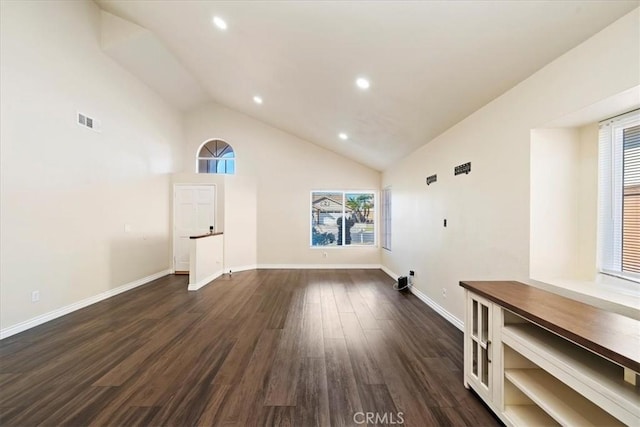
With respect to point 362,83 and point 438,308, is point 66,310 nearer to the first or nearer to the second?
point 362,83

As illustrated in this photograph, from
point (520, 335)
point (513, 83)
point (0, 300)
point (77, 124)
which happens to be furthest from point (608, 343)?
point (77, 124)

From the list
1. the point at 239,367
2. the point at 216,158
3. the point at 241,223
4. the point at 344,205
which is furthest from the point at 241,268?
the point at 239,367

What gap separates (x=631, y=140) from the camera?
5.57 feet

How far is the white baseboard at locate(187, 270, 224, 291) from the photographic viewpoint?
4742 millimetres

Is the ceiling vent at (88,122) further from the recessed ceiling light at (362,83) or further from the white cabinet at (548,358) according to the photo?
the white cabinet at (548,358)

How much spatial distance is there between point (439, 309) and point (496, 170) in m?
2.04

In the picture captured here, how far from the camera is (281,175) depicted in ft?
22.5

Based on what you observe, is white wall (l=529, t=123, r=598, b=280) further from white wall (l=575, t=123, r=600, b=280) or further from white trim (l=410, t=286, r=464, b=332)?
white trim (l=410, t=286, r=464, b=332)

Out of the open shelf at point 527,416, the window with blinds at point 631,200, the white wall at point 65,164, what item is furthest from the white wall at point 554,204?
the white wall at point 65,164

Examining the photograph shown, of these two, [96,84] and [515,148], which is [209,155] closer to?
[96,84]

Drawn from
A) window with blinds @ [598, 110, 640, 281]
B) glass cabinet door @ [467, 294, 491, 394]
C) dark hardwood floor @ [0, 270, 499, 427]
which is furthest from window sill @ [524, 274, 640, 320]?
dark hardwood floor @ [0, 270, 499, 427]

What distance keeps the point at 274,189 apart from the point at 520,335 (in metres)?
5.99

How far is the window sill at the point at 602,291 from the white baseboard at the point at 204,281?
490 centimetres
